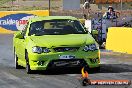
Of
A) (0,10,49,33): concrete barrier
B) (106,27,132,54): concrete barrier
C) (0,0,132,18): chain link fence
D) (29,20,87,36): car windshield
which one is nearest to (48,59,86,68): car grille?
(29,20,87,36): car windshield

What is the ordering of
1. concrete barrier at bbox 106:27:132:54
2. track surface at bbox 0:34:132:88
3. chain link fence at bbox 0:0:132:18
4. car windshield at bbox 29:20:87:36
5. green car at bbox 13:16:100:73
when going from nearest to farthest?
track surface at bbox 0:34:132:88
green car at bbox 13:16:100:73
car windshield at bbox 29:20:87:36
concrete barrier at bbox 106:27:132:54
chain link fence at bbox 0:0:132:18

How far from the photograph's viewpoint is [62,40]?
13.5m

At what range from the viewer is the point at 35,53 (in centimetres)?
1347

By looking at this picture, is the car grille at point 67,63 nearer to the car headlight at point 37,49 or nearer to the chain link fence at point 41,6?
the car headlight at point 37,49

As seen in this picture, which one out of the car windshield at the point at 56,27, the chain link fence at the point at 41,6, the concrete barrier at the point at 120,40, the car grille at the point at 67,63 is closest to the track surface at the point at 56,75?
the car grille at the point at 67,63

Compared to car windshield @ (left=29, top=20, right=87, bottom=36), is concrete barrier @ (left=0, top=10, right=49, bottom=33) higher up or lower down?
lower down

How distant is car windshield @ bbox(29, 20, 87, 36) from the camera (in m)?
14.5

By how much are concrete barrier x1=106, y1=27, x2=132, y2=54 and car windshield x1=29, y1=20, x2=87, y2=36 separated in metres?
5.53

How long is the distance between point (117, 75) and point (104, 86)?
6330 millimetres

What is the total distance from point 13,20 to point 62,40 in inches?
912

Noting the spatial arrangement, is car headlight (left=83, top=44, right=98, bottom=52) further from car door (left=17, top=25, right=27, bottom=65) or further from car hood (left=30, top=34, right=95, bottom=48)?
car door (left=17, top=25, right=27, bottom=65)

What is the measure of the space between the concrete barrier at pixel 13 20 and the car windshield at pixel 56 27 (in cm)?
2103

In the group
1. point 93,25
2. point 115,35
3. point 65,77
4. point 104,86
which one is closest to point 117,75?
point 65,77

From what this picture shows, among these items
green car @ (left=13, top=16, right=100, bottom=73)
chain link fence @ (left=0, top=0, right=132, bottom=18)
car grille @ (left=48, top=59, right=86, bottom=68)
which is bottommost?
chain link fence @ (left=0, top=0, right=132, bottom=18)
